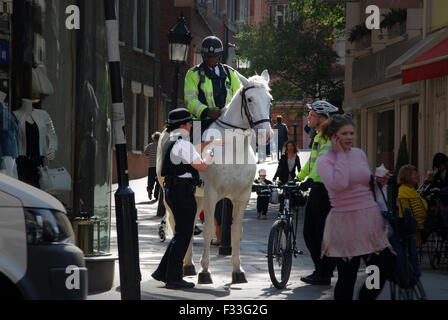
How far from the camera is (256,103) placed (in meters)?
10.4

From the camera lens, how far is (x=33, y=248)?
5.99m

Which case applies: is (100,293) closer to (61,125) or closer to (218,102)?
(61,125)

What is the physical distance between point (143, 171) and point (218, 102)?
26081mm

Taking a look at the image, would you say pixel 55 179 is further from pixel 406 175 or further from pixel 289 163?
pixel 289 163

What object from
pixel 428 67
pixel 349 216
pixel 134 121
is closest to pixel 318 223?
pixel 349 216

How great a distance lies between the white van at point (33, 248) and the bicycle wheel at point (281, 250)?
4.14 m

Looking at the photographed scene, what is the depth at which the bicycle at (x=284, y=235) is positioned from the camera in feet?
33.6

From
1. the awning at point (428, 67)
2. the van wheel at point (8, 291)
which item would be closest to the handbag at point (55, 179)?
the van wheel at point (8, 291)

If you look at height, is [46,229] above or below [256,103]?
below

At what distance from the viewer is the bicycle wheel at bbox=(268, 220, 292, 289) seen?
10.2 meters

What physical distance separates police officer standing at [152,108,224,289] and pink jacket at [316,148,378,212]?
8.86 feet

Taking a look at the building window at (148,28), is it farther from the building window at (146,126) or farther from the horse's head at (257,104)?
the horse's head at (257,104)

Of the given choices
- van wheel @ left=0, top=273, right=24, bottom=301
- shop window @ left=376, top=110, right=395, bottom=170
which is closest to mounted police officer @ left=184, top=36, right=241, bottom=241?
van wheel @ left=0, top=273, right=24, bottom=301
